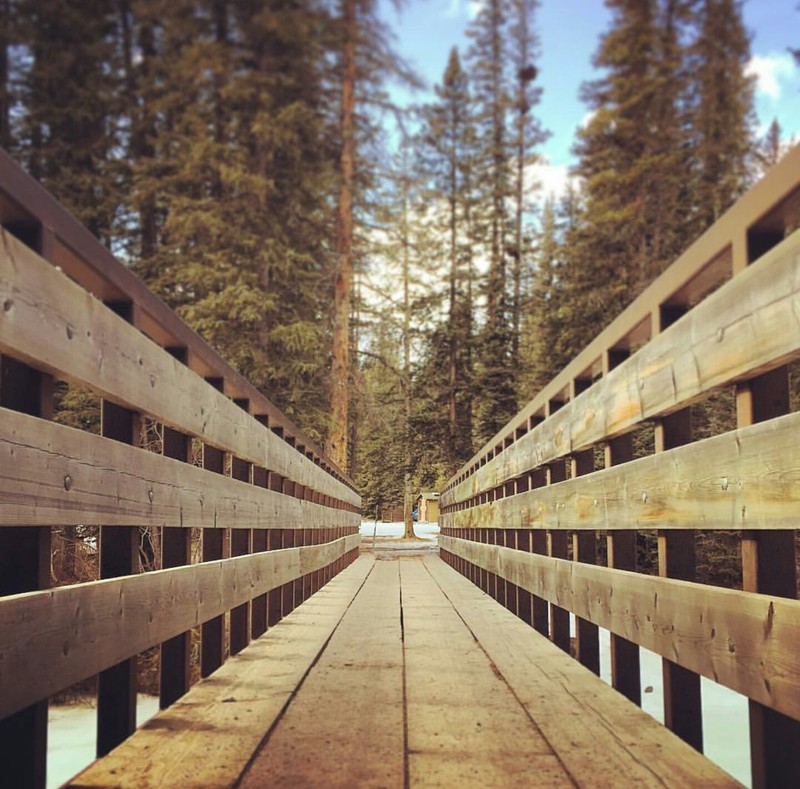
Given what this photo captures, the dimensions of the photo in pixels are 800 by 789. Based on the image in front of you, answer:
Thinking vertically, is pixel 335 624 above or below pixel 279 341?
below

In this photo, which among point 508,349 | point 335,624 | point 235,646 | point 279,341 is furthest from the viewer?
point 508,349

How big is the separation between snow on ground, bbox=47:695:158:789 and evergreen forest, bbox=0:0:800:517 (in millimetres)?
7966

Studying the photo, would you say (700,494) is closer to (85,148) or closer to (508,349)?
(85,148)

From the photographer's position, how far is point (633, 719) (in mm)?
2275

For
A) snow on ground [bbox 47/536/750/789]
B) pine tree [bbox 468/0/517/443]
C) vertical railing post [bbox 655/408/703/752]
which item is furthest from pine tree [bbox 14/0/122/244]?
vertical railing post [bbox 655/408/703/752]

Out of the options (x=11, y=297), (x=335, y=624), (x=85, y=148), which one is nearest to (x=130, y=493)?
(x=11, y=297)

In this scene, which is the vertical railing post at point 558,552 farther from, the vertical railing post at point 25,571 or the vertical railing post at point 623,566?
the vertical railing post at point 25,571

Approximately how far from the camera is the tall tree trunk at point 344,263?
49.5 feet

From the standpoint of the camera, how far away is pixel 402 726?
221 centimetres

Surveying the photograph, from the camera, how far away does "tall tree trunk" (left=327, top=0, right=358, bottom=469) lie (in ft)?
49.5

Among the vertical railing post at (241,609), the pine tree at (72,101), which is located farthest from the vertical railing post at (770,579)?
the pine tree at (72,101)

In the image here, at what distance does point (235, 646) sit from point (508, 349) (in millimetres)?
21961

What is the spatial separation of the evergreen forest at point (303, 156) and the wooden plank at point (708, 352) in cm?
1153

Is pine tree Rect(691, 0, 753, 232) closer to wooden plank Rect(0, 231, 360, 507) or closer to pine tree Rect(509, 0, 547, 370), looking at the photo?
pine tree Rect(509, 0, 547, 370)
